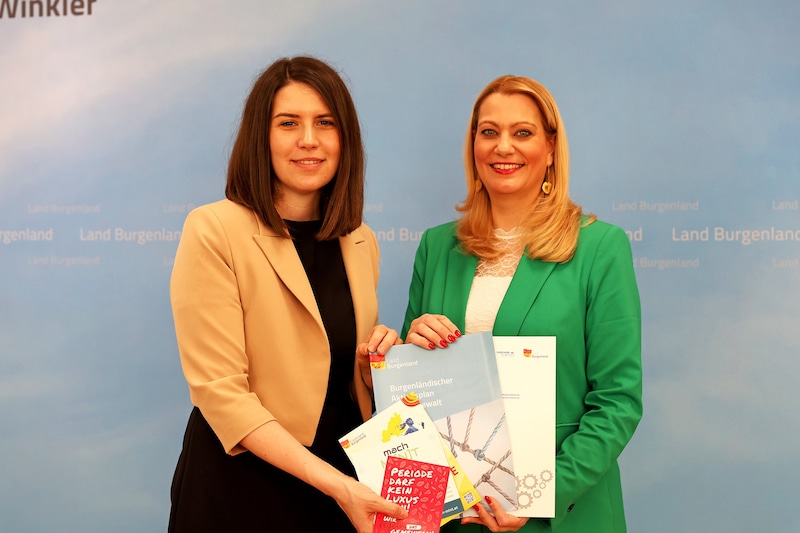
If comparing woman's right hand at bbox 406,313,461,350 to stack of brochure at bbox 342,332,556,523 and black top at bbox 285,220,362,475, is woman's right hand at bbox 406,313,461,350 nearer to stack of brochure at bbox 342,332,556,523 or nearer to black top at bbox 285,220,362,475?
stack of brochure at bbox 342,332,556,523

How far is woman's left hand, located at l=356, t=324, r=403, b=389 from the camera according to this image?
2070 mm

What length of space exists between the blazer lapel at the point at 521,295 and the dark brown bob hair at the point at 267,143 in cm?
52

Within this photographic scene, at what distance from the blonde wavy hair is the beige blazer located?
583 mm

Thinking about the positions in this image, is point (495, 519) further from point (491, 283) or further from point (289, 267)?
point (289, 267)

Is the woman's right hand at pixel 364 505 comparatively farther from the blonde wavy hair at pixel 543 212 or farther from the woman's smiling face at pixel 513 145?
the woman's smiling face at pixel 513 145

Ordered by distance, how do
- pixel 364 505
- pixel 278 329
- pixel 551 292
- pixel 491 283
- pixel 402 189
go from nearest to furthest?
pixel 364 505, pixel 278 329, pixel 551 292, pixel 491 283, pixel 402 189

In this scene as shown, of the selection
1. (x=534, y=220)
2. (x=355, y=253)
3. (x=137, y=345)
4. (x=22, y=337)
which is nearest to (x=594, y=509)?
(x=534, y=220)

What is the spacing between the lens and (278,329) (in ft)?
6.72

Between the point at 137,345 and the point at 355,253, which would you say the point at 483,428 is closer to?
the point at 355,253

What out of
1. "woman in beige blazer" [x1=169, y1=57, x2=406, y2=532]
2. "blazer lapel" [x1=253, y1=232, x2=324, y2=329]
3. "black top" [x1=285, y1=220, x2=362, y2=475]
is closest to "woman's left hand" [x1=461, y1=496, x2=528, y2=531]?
"woman in beige blazer" [x1=169, y1=57, x2=406, y2=532]

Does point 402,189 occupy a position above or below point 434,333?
above

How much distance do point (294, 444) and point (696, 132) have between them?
2.28 m

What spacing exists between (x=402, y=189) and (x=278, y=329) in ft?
4.97

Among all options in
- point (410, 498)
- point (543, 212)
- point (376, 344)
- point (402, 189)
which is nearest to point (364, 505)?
point (410, 498)
